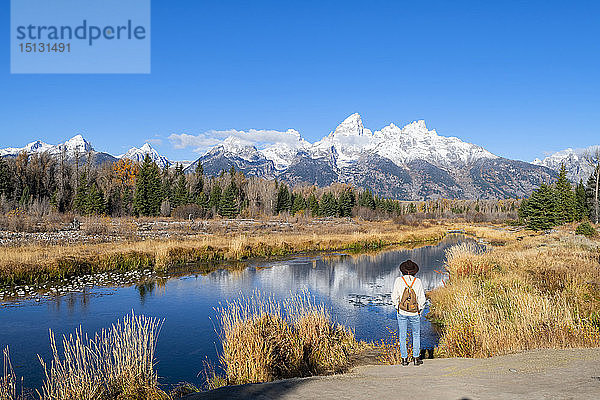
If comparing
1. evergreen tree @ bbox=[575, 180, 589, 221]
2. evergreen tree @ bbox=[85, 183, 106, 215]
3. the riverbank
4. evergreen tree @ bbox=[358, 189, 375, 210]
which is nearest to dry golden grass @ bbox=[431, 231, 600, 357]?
the riverbank

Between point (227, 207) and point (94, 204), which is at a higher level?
point (94, 204)

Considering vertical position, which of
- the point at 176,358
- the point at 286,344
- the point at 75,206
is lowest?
the point at 176,358

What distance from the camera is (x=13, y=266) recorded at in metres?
20.0

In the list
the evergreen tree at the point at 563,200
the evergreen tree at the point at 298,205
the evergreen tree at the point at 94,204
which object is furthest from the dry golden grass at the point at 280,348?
the evergreen tree at the point at 298,205

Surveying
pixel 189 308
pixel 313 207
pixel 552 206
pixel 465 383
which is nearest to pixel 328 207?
pixel 313 207

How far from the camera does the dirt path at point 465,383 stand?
6.11 metres

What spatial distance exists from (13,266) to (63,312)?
6.44 metres

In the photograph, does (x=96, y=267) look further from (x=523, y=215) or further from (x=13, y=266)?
(x=523, y=215)

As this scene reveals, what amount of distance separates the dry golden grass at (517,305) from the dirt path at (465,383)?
1.17 meters

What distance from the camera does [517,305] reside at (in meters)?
11.8

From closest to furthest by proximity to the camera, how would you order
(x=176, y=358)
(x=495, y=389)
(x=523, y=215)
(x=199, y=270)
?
1. (x=495, y=389)
2. (x=176, y=358)
3. (x=199, y=270)
4. (x=523, y=215)

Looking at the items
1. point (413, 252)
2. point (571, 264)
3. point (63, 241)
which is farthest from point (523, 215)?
point (63, 241)

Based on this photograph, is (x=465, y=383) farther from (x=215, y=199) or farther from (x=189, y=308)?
(x=215, y=199)

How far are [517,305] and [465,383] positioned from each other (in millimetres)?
6110
